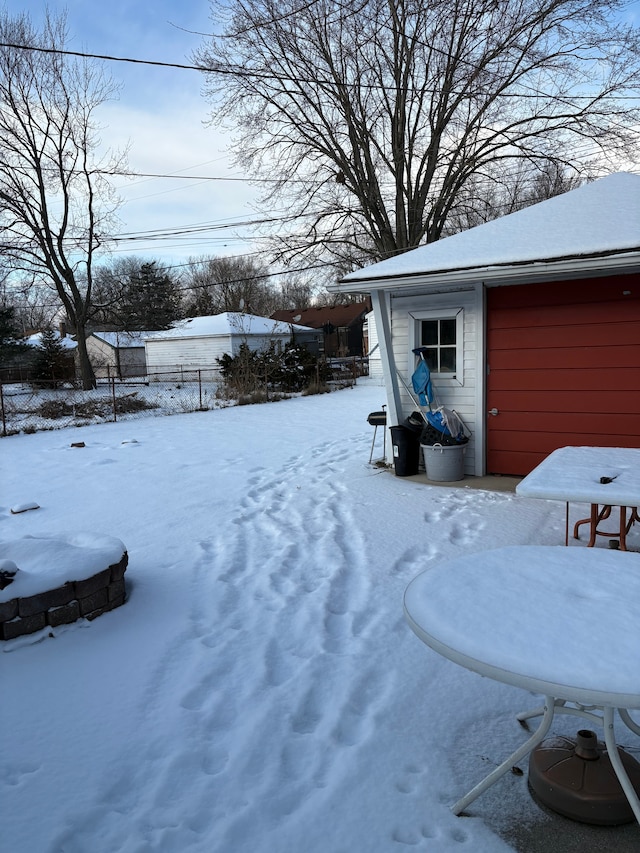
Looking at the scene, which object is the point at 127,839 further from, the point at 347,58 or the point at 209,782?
the point at 347,58

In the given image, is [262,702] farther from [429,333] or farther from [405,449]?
[429,333]

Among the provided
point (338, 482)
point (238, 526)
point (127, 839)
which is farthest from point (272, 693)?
point (338, 482)

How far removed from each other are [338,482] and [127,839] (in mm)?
5128

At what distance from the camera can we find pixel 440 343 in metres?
6.89

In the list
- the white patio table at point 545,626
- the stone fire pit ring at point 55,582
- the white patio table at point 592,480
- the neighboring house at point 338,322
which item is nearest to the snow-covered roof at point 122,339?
the neighboring house at point 338,322

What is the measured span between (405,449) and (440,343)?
1341 millimetres

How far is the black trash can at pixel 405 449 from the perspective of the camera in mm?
6926

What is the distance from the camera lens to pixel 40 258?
75.7 feet

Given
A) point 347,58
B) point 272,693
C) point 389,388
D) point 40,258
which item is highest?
point 347,58

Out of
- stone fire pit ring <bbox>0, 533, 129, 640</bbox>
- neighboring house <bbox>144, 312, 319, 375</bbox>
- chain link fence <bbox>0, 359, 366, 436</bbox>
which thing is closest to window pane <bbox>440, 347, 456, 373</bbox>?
stone fire pit ring <bbox>0, 533, 129, 640</bbox>

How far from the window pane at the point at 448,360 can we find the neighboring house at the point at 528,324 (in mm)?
13

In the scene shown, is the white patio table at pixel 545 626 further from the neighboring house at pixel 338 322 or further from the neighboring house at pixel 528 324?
the neighboring house at pixel 338 322

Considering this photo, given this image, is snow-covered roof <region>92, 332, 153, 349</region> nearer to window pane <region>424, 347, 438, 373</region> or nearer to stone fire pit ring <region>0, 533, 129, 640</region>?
window pane <region>424, 347, 438, 373</region>

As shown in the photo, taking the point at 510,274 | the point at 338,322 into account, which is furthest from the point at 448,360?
the point at 338,322
